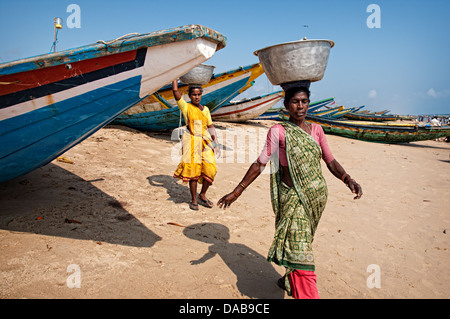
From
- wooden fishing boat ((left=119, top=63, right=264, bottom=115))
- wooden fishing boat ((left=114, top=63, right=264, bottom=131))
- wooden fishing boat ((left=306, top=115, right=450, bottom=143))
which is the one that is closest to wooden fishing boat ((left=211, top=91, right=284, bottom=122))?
wooden fishing boat ((left=114, top=63, right=264, bottom=131))

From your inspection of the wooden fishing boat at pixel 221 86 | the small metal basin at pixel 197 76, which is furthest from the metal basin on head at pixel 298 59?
the wooden fishing boat at pixel 221 86

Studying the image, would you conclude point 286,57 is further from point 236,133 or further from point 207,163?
point 236,133

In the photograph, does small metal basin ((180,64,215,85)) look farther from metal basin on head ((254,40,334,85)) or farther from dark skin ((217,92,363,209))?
dark skin ((217,92,363,209))

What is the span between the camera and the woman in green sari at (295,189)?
1794mm

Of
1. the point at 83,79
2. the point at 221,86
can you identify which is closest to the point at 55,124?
the point at 83,79

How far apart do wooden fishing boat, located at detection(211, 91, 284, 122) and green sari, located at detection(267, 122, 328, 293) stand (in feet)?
38.0

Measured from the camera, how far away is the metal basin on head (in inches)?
70.8

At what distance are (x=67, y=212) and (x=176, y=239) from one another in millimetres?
1320

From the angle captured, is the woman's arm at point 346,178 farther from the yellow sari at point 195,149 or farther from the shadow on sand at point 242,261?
the yellow sari at point 195,149

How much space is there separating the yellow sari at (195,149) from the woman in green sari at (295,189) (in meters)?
2.04

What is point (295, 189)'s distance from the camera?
1.94m

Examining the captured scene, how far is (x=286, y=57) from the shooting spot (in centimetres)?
183

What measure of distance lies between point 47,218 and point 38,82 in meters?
1.42
